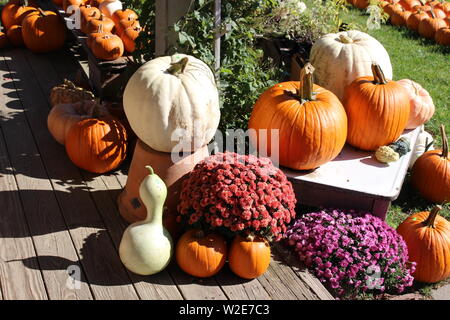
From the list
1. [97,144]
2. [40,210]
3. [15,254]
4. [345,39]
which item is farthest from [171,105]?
[345,39]

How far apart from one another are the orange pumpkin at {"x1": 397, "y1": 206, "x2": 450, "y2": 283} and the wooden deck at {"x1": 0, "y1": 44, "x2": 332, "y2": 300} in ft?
2.79

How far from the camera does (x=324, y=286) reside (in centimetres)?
333

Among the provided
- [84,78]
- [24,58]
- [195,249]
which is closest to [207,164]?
[195,249]

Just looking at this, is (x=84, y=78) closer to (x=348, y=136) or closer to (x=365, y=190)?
(x=348, y=136)

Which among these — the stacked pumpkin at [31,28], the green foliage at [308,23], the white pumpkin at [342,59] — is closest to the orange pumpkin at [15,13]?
the stacked pumpkin at [31,28]

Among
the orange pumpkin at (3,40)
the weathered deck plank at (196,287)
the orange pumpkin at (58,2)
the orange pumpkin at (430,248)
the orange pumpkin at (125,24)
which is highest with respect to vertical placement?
the orange pumpkin at (125,24)

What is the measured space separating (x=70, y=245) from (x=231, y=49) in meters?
1.79

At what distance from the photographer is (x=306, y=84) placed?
3.66m

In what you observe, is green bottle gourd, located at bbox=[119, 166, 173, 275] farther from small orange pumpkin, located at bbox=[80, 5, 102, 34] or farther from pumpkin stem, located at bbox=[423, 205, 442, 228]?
small orange pumpkin, located at bbox=[80, 5, 102, 34]

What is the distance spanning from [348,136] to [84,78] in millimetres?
2482

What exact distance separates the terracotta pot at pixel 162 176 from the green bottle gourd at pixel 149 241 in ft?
0.90

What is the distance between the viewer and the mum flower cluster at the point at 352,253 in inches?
131

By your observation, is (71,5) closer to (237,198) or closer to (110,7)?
(110,7)

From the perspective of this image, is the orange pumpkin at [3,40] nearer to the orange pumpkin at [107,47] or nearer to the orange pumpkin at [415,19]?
the orange pumpkin at [107,47]
